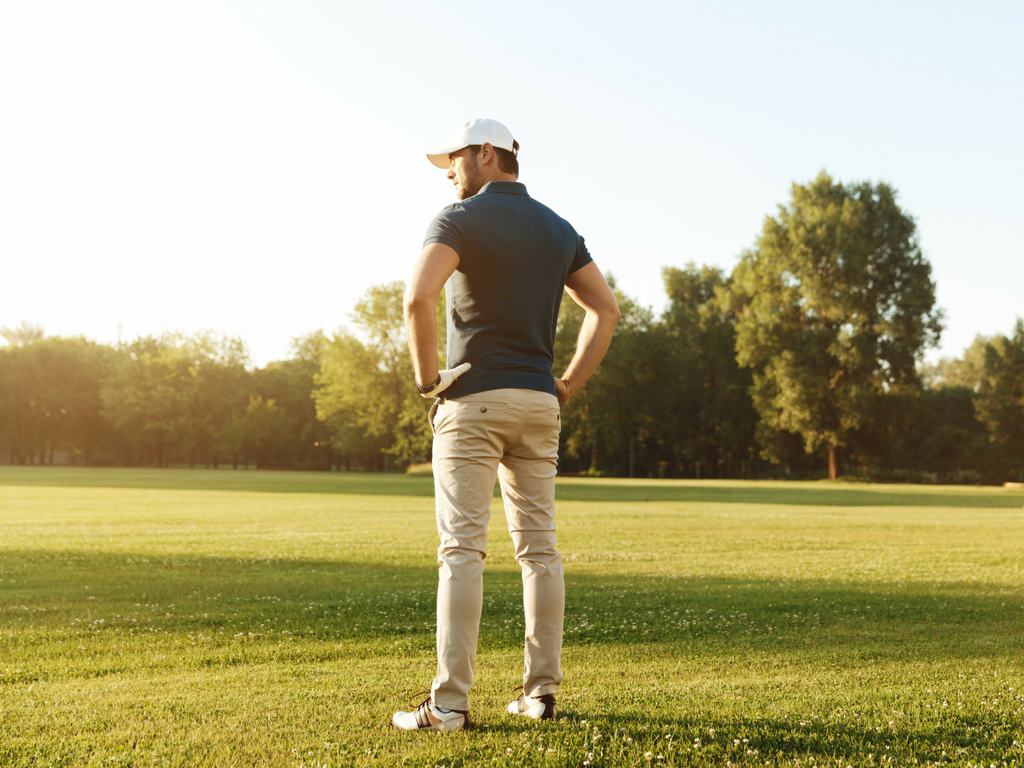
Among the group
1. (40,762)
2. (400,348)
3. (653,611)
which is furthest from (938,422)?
(40,762)

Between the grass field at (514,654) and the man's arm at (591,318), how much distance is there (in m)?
1.67

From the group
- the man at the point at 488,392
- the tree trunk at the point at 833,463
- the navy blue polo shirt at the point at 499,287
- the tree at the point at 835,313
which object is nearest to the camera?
the man at the point at 488,392

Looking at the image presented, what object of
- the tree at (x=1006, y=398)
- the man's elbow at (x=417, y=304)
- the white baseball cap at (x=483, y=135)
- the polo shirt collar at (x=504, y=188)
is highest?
the tree at (x=1006, y=398)

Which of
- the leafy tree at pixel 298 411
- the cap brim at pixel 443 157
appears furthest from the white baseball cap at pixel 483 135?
the leafy tree at pixel 298 411

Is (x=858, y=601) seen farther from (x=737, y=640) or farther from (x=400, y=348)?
(x=400, y=348)

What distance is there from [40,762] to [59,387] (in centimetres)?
9616

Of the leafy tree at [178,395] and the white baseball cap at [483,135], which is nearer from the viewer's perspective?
the white baseball cap at [483,135]

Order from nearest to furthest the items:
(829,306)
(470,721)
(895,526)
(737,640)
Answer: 1. (470,721)
2. (737,640)
3. (895,526)
4. (829,306)

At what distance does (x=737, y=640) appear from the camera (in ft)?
19.7

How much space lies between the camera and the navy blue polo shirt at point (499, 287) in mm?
3770

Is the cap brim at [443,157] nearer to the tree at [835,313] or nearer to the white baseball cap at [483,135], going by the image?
the white baseball cap at [483,135]

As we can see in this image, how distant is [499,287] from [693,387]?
230 ft

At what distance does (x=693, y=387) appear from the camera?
236 ft

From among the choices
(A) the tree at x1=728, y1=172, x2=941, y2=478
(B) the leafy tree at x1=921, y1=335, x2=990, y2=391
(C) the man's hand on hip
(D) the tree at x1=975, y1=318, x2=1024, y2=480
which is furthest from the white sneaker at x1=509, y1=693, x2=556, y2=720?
(B) the leafy tree at x1=921, y1=335, x2=990, y2=391
